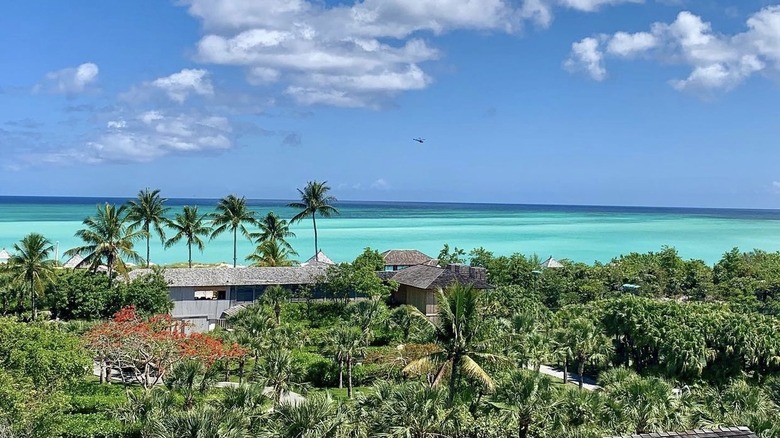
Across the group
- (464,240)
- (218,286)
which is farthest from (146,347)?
(464,240)

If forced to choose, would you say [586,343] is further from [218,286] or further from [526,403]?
[218,286]

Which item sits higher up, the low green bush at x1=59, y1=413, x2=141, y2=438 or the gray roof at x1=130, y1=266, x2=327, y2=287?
the gray roof at x1=130, y1=266, x2=327, y2=287

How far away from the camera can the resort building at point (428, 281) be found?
4559 cm

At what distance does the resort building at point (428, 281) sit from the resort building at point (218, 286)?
6585mm

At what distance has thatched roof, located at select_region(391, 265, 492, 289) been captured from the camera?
45.5m

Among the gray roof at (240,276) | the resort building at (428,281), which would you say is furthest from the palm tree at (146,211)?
the resort building at (428,281)

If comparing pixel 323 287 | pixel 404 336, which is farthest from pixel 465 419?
pixel 323 287

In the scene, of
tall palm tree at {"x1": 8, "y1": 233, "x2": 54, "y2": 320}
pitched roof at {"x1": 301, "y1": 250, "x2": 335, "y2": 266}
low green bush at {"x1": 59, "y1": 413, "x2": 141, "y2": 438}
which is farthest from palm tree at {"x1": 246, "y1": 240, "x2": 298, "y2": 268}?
low green bush at {"x1": 59, "y1": 413, "x2": 141, "y2": 438}

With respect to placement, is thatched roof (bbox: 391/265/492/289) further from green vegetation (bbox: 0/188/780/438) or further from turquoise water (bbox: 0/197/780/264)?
turquoise water (bbox: 0/197/780/264)

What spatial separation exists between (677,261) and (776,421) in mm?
39770

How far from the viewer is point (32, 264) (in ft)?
126

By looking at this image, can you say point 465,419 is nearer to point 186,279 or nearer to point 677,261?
point 186,279

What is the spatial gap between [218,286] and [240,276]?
66.5 inches

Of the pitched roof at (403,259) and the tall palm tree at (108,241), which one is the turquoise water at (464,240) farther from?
the tall palm tree at (108,241)
